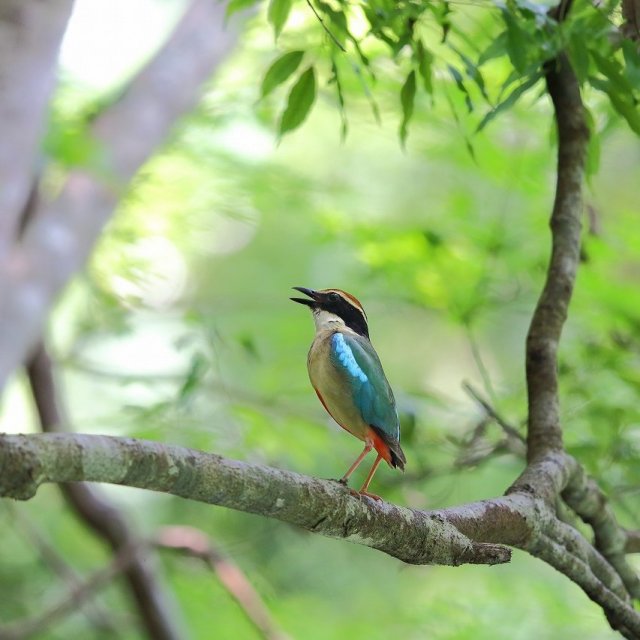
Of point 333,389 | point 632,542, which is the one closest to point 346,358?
point 333,389

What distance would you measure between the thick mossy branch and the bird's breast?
466mm

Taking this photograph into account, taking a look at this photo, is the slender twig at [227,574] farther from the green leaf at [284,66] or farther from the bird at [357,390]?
the green leaf at [284,66]

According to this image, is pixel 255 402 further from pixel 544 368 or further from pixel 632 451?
pixel 544 368

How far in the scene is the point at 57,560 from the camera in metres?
7.05

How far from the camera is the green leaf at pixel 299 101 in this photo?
298 cm

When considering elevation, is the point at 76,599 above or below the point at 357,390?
below

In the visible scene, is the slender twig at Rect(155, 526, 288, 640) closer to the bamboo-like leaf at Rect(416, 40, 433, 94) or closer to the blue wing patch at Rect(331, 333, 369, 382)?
the blue wing patch at Rect(331, 333, 369, 382)

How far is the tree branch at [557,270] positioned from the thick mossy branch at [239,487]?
34.6 inches

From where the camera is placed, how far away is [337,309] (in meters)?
3.41

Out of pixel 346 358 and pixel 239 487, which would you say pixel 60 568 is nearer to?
pixel 346 358

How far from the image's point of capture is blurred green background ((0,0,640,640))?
217 inches

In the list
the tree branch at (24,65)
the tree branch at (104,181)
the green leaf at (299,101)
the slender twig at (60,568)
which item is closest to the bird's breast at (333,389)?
the green leaf at (299,101)

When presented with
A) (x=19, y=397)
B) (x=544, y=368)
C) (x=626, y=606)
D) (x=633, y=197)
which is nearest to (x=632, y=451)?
(x=544, y=368)

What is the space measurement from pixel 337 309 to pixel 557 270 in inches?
29.6
